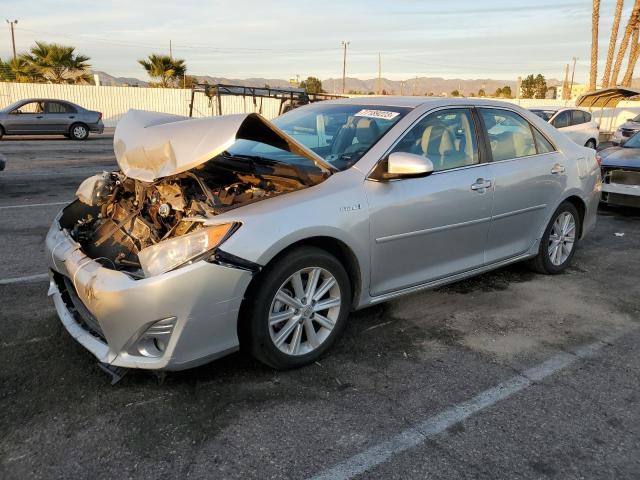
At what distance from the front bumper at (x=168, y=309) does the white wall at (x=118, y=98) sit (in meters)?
26.3

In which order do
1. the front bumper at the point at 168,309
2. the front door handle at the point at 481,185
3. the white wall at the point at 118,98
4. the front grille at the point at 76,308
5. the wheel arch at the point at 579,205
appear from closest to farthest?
the front bumper at the point at 168,309, the front grille at the point at 76,308, the front door handle at the point at 481,185, the wheel arch at the point at 579,205, the white wall at the point at 118,98

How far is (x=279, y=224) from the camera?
9.93ft

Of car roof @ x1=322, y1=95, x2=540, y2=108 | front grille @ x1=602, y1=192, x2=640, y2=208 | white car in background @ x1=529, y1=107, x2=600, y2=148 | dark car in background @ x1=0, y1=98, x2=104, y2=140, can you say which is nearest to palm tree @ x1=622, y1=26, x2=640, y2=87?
white car in background @ x1=529, y1=107, x2=600, y2=148

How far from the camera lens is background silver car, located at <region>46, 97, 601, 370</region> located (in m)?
2.86

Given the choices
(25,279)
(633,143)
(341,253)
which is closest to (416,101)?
(341,253)

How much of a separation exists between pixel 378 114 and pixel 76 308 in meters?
2.44

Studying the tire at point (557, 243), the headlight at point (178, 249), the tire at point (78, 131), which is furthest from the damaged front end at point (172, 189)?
the tire at point (78, 131)

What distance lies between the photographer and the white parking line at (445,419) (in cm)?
248

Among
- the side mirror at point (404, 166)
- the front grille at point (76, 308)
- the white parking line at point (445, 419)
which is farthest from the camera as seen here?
the side mirror at point (404, 166)

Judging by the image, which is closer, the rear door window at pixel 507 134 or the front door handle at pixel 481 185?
the front door handle at pixel 481 185

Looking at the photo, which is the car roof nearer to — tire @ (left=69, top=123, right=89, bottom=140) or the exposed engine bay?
the exposed engine bay

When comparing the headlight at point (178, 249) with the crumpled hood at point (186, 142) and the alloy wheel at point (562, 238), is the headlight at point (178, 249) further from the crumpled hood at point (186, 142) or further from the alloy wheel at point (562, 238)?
the alloy wheel at point (562, 238)

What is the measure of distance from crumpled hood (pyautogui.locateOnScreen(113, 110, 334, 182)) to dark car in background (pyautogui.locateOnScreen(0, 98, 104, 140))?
1836cm

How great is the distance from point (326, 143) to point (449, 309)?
162cm
